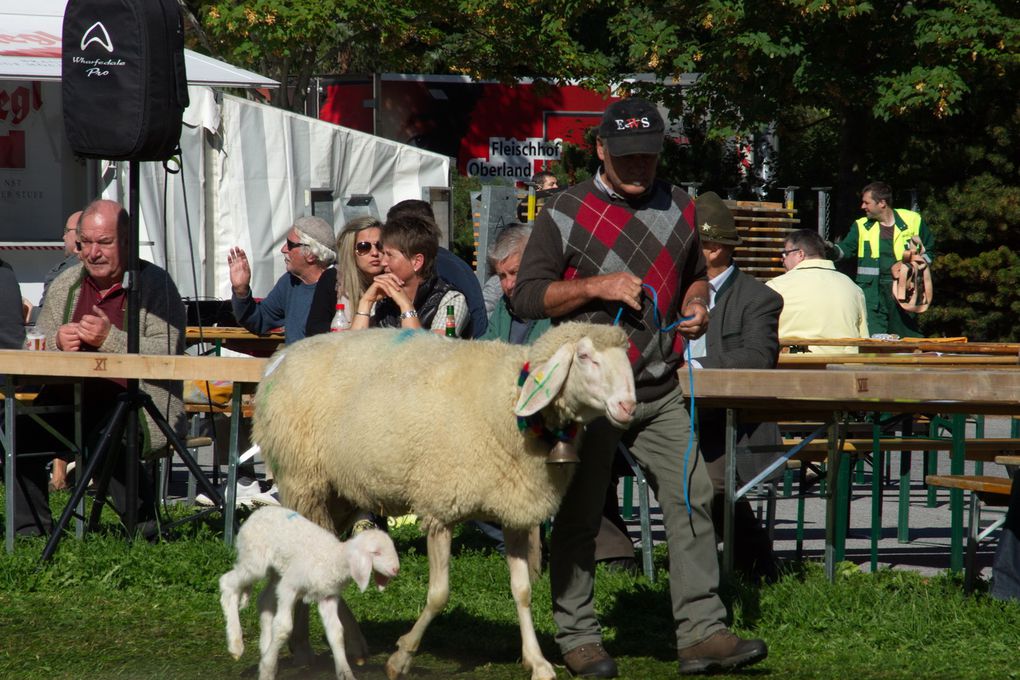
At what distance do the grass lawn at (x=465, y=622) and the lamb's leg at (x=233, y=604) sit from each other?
37 centimetres

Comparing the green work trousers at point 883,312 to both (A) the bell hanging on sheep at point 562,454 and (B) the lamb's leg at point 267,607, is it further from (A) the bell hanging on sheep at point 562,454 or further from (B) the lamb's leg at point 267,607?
(B) the lamb's leg at point 267,607

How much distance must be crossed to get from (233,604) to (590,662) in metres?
1.35

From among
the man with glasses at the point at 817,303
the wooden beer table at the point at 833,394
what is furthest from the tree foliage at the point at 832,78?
the wooden beer table at the point at 833,394

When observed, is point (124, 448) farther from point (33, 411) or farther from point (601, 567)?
point (601, 567)

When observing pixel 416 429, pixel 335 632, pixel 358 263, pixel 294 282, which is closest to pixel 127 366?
pixel 358 263

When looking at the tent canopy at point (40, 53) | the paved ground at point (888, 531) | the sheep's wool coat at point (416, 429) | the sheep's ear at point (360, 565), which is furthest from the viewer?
the tent canopy at point (40, 53)

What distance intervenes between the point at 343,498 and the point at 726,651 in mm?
1607

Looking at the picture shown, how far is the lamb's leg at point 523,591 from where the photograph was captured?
520cm

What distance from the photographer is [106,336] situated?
750cm

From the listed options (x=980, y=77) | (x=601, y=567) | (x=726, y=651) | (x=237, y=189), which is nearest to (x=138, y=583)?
(x=601, y=567)

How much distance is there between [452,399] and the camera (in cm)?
520

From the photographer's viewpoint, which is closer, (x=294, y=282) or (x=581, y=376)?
(x=581, y=376)

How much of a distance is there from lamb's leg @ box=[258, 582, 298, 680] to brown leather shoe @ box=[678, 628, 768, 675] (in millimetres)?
1544

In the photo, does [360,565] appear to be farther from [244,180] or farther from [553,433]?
[244,180]
